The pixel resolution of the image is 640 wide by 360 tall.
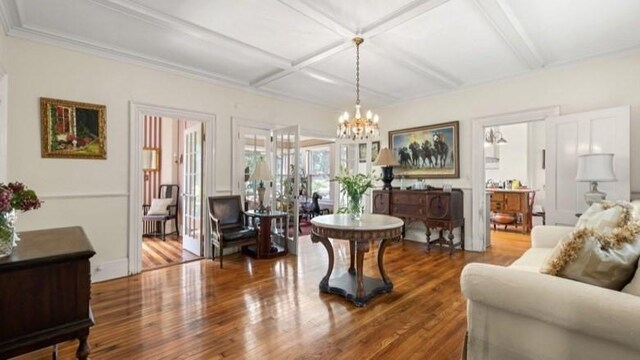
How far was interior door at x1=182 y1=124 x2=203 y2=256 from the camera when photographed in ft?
15.2

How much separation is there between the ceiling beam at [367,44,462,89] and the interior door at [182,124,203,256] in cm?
292

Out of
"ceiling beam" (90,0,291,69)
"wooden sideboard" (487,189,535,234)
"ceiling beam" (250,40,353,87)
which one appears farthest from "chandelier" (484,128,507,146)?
"ceiling beam" (90,0,291,69)

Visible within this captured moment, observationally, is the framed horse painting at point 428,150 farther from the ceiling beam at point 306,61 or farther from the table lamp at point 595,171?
the ceiling beam at point 306,61

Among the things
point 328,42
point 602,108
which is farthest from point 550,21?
point 328,42

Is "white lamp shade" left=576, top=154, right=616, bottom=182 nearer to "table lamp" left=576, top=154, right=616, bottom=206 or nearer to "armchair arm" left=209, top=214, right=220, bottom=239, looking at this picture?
"table lamp" left=576, top=154, right=616, bottom=206

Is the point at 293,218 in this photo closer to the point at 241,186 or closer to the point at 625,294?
the point at 241,186

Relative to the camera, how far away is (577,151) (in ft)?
12.3

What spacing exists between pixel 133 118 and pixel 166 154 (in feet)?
8.85

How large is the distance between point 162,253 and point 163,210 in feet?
4.51

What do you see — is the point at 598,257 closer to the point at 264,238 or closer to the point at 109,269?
the point at 264,238

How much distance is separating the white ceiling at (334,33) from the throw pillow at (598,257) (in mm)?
2053

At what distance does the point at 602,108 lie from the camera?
3727mm

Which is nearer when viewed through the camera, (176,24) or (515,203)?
(176,24)

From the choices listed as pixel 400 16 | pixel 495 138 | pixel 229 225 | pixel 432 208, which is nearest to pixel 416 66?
pixel 400 16
